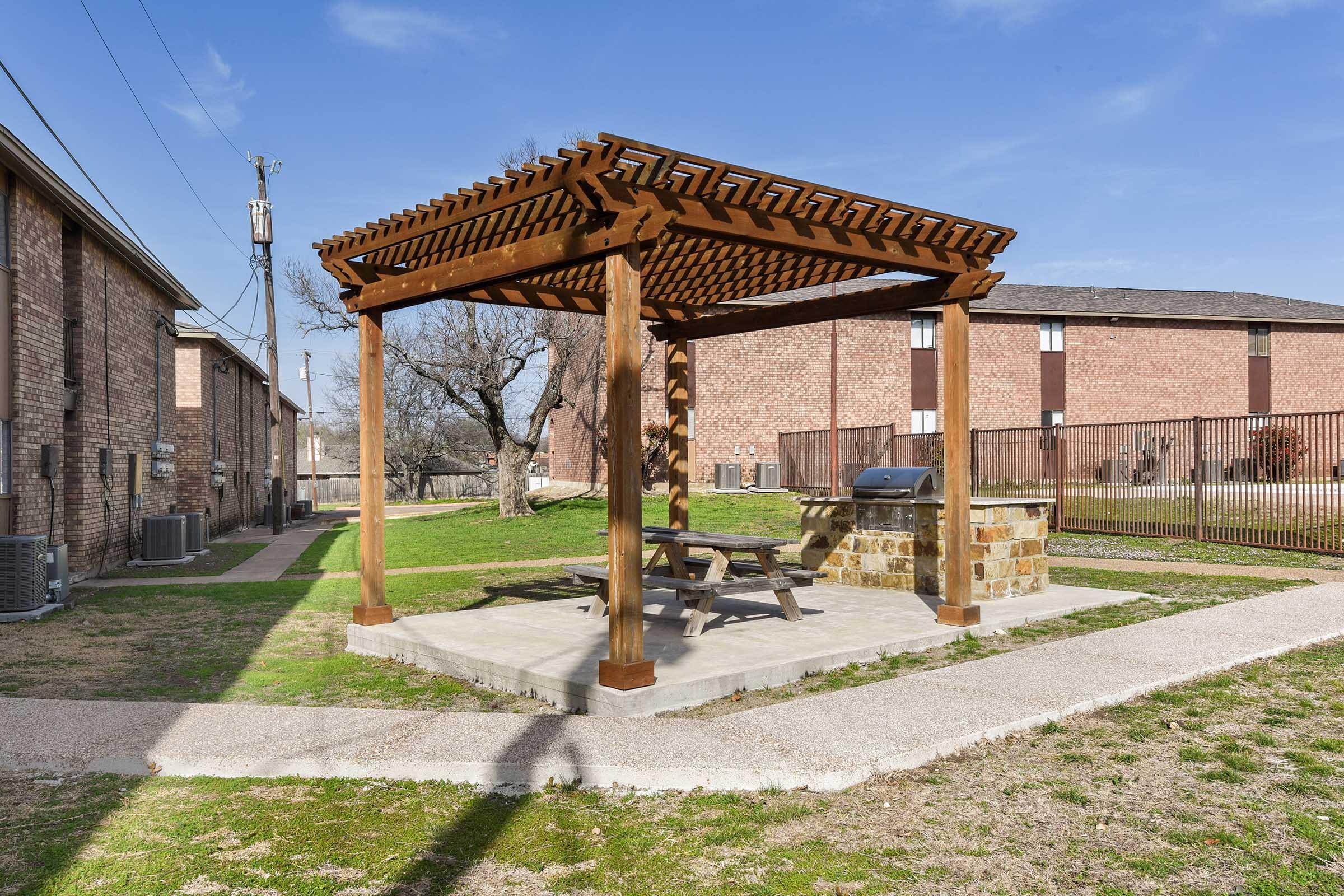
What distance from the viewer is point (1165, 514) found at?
16.4 metres

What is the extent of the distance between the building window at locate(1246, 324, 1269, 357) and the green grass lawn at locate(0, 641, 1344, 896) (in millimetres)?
34327

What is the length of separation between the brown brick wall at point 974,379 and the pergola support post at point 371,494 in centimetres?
1965

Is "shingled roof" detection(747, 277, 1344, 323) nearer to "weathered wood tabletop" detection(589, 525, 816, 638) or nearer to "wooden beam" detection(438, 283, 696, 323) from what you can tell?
"wooden beam" detection(438, 283, 696, 323)

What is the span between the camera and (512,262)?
676 cm

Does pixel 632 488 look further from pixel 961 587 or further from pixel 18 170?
pixel 18 170

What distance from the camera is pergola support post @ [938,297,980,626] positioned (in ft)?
26.2

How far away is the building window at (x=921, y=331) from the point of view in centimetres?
3108

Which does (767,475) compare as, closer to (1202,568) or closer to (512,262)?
(1202,568)

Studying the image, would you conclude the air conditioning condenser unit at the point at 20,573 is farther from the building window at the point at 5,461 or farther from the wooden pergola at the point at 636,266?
the wooden pergola at the point at 636,266

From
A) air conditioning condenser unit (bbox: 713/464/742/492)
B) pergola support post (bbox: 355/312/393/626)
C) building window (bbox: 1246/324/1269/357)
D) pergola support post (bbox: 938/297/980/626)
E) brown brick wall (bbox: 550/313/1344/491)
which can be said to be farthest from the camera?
building window (bbox: 1246/324/1269/357)

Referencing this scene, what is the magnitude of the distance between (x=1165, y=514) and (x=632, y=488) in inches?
539

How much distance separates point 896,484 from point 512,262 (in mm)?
4881

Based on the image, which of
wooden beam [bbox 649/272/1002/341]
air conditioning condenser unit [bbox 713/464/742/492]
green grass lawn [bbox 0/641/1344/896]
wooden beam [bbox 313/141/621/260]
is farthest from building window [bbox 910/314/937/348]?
green grass lawn [bbox 0/641/1344/896]

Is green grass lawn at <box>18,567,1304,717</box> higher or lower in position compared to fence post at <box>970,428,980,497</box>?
lower
